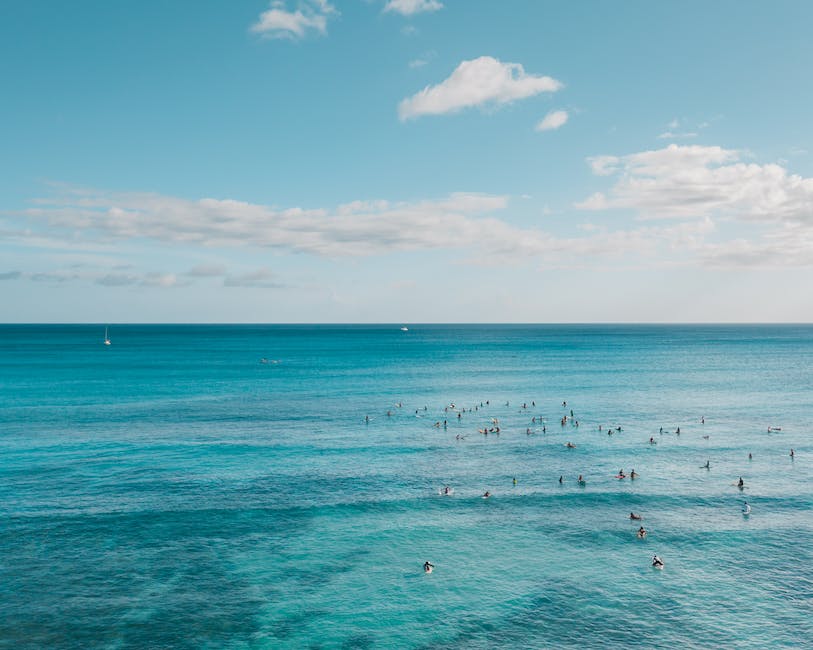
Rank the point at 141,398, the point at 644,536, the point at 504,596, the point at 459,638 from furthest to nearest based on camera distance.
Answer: the point at 141,398 → the point at 644,536 → the point at 504,596 → the point at 459,638

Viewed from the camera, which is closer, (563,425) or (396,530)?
(396,530)

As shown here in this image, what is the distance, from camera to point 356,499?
186 feet

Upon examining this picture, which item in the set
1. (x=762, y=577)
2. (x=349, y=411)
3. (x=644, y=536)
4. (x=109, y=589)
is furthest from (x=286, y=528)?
(x=349, y=411)

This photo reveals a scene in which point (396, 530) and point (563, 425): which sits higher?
point (563, 425)

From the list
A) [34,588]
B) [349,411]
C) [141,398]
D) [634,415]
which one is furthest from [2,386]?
[634,415]

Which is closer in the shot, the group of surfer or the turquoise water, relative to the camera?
the turquoise water

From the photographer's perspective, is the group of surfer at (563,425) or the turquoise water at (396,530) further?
the group of surfer at (563,425)

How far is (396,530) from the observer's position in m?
49.4

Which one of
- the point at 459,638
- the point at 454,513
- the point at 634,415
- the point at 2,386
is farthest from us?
the point at 2,386

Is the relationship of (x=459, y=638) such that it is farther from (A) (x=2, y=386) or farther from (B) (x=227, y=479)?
(A) (x=2, y=386)

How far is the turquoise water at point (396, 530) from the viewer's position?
35906mm

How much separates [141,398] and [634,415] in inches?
3559

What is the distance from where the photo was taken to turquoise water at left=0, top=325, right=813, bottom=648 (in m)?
35.9

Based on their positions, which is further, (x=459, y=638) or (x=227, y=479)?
(x=227, y=479)
